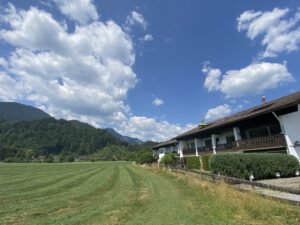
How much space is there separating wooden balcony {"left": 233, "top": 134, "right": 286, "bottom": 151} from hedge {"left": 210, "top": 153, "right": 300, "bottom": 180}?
2.94 meters

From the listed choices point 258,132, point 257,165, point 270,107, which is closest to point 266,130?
point 258,132

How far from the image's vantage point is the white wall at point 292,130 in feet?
58.4

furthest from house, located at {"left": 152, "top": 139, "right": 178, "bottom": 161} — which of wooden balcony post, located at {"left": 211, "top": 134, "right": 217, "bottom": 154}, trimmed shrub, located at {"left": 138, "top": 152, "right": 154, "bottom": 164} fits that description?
wooden balcony post, located at {"left": 211, "top": 134, "right": 217, "bottom": 154}

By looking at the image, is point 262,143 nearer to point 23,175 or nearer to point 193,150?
point 193,150

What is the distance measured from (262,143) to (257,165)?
6.66 m

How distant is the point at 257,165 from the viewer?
15844 mm

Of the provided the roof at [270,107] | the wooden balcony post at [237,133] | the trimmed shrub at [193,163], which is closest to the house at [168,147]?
the trimmed shrub at [193,163]

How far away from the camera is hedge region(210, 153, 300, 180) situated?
617 inches

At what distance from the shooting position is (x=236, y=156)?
52.2 ft

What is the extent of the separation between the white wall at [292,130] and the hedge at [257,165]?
1.31 meters

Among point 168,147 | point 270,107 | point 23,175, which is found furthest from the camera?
point 168,147

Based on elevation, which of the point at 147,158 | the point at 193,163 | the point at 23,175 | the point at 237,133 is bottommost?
the point at 23,175

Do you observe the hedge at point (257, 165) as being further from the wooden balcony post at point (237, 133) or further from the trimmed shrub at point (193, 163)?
the trimmed shrub at point (193, 163)

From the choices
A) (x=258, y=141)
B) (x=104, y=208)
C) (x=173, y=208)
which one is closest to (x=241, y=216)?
(x=173, y=208)
